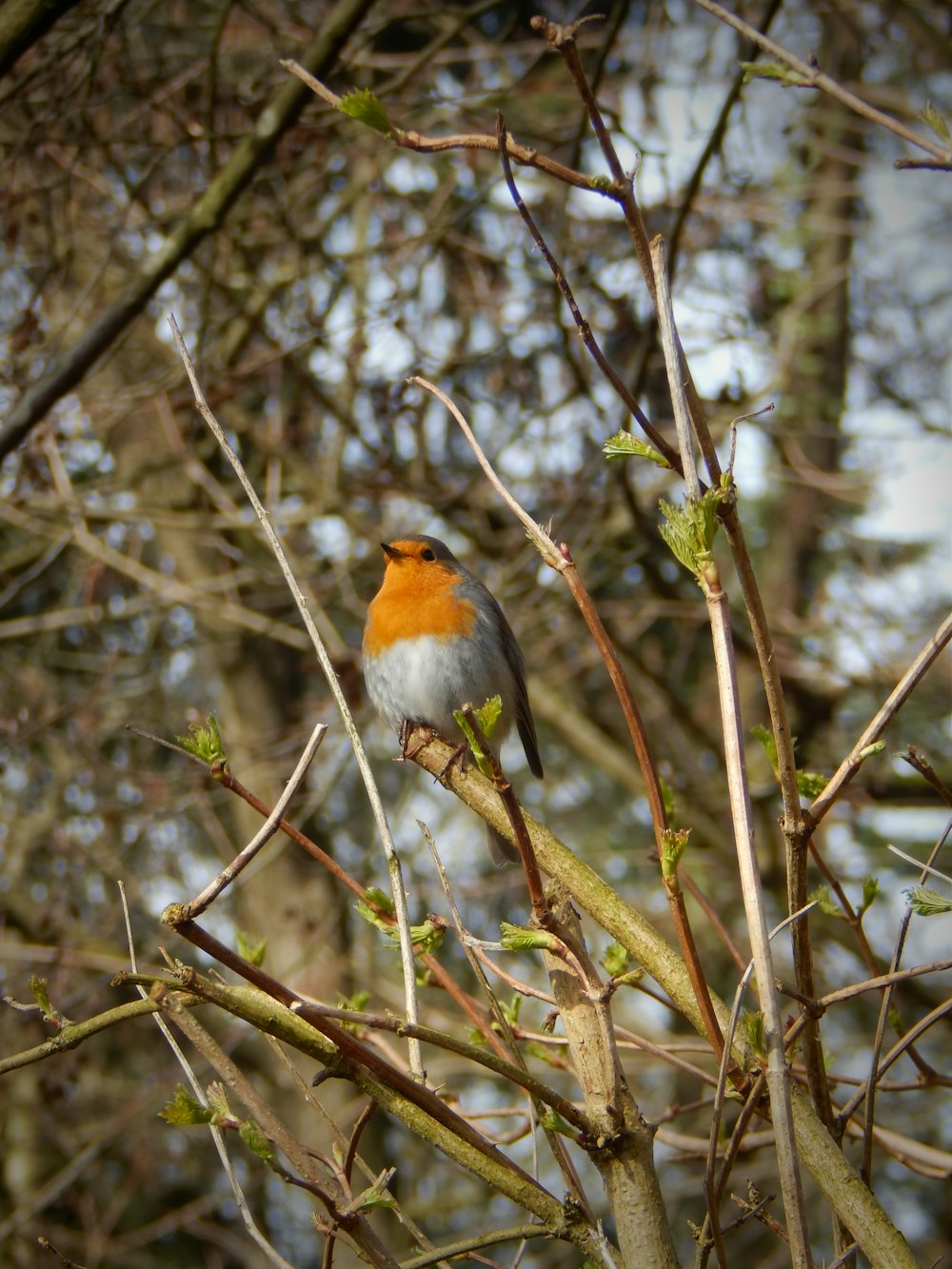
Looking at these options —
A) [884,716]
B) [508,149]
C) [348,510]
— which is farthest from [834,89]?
[348,510]

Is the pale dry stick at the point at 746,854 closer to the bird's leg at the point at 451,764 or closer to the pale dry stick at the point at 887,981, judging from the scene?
the pale dry stick at the point at 887,981

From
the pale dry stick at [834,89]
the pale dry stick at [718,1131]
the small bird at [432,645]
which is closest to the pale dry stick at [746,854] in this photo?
the pale dry stick at [718,1131]

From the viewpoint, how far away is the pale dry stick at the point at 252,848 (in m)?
1.22

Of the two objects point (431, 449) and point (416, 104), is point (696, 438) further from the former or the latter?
point (431, 449)

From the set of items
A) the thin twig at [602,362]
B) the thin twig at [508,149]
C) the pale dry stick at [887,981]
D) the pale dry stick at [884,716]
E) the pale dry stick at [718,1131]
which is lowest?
the pale dry stick at [718,1131]

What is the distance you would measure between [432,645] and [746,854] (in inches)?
112

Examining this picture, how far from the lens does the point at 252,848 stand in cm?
128

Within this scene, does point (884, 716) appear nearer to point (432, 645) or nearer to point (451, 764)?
Result: point (451, 764)

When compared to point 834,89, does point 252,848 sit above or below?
below

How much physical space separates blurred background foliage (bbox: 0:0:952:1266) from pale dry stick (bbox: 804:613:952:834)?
9.64ft

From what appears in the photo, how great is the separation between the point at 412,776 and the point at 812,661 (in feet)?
8.00

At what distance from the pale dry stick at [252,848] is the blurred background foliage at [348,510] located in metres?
3.16

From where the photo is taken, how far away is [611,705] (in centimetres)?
873

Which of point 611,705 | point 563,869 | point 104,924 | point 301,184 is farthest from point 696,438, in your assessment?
point 611,705
